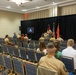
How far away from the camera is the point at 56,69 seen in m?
2.31

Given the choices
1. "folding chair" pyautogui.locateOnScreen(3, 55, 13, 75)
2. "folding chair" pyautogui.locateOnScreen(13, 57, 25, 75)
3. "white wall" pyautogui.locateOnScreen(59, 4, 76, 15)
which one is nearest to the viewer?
"folding chair" pyautogui.locateOnScreen(13, 57, 25, 75)

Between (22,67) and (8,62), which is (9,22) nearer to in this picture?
(8,62)

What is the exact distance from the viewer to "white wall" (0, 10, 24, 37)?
16.2 metres

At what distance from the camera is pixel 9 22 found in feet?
55.6

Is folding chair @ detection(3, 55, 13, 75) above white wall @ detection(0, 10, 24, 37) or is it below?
below

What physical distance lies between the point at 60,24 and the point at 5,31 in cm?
669

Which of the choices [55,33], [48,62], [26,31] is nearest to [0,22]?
[26,31]

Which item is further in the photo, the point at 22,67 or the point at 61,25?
the point at 61,25

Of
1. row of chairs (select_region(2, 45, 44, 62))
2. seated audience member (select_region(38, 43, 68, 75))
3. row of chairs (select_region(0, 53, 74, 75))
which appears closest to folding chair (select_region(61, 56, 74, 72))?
row of chairs (select_region(0, 53, 74, 75))

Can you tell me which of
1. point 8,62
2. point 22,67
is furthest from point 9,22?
point 22,67

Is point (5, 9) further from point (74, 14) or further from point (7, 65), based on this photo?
point (7, 65)

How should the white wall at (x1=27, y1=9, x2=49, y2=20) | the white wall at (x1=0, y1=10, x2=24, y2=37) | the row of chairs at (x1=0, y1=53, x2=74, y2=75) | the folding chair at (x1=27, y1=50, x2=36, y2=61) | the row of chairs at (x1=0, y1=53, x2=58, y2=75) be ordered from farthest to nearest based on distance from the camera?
the white wall at (x1=0, y1=10, x2=24, y2=37)
the white wall at (x1=27, y1=9, x2=49, y2=20)
the folding chair at (x1=27, y1=50, x2=36, y2=61)
the row of chairs at (x1=0, y1=53, x2=74, y2=75)
the row of chairs at (x1=0, y1=53, x2=58, y2=75)

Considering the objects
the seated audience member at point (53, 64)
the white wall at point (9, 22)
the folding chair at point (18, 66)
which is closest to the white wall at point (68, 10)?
the white wall at point (9, 22)

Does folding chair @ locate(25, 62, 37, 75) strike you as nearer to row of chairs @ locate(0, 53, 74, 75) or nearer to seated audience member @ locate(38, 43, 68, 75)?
row of chairs @ locate(0, 53, 74, 75)
